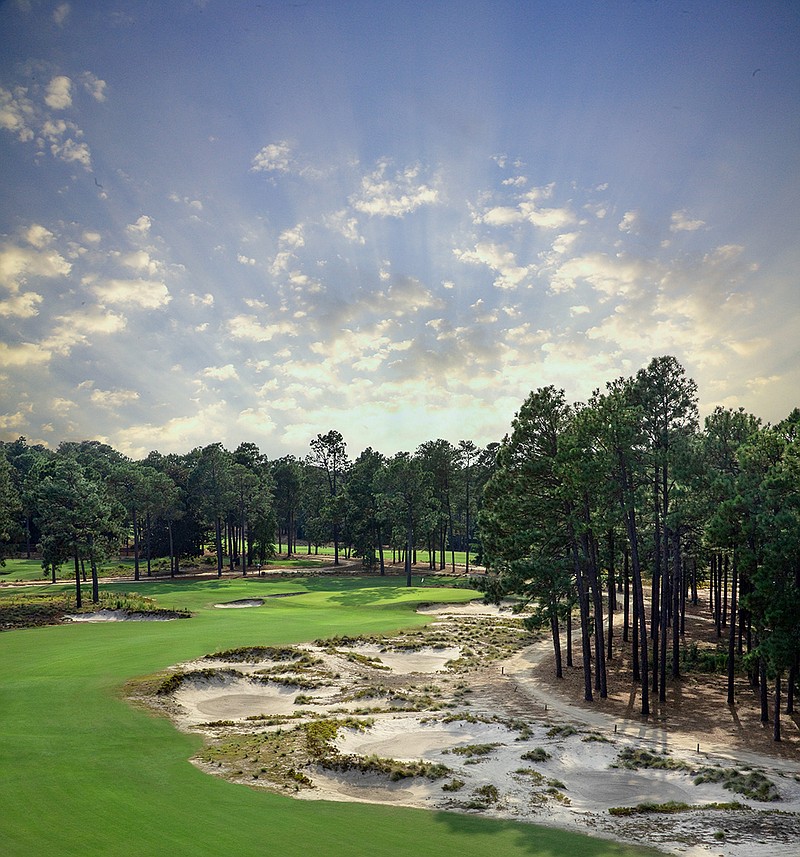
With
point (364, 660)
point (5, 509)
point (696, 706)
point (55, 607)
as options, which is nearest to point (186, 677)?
point (364, 660)

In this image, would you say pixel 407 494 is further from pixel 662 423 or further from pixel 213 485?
pixel 662 423

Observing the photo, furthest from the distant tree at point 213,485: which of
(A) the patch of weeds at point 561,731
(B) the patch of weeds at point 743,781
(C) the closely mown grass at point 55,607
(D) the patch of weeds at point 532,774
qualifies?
(B) the patch of weeds at point 743,781

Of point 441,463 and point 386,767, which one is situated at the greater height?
point 441,463

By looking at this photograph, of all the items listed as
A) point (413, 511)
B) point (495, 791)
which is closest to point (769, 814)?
point (495, 791)

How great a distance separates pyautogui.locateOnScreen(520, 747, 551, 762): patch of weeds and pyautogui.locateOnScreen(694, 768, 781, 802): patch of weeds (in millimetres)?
4890

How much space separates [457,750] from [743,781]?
9.49 metres

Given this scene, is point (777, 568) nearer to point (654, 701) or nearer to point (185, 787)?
point (654, 701)

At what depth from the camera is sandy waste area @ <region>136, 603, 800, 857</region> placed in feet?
54.8

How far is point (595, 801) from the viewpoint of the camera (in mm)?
18031

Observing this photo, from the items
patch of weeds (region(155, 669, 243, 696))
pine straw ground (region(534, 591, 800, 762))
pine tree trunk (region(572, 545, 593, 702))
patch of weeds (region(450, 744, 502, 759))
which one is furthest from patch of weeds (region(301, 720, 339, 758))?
pine tree trunk (region(572, 545, 593, 702))

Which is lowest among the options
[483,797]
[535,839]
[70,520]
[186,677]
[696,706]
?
[696,706]

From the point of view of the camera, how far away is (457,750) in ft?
72.4

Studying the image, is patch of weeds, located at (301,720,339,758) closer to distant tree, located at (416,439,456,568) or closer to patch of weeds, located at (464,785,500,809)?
patch of weeds, located at (464,785,500,809)

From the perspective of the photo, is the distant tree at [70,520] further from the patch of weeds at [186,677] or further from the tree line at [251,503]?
the patch of weeds at [186,677]
